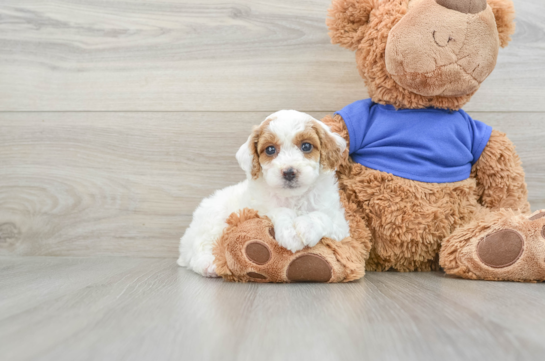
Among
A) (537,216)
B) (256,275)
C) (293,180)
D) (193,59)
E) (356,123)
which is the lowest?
(256,275)

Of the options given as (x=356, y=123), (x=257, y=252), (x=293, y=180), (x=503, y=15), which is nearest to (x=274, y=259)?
(x=257, y=252)

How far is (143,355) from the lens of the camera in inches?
21.8

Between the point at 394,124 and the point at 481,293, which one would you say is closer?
the point at 481,293

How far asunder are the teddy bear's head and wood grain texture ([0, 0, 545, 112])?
25 centimetres

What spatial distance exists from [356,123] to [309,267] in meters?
0.43

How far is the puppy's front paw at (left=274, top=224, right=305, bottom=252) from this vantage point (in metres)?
0.95

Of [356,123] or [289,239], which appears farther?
[356,123]

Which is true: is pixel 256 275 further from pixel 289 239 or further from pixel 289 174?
pixel 289 174

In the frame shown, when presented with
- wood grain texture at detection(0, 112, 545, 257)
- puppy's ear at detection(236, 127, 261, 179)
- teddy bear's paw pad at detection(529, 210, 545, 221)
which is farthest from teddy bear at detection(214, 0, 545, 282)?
wood grain texture at detection(0, 112, 545, 257)

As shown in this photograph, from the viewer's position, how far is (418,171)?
1.12 metres

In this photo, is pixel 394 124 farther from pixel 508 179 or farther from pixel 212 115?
pixel 212 115

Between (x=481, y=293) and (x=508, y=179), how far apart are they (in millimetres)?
436

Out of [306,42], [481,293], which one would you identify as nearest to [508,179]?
[481,293]

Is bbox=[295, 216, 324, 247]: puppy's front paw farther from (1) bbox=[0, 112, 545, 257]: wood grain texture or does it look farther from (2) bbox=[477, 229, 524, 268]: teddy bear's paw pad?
(1) bbox=[0, 112, 545, 257]: wood grain texture
